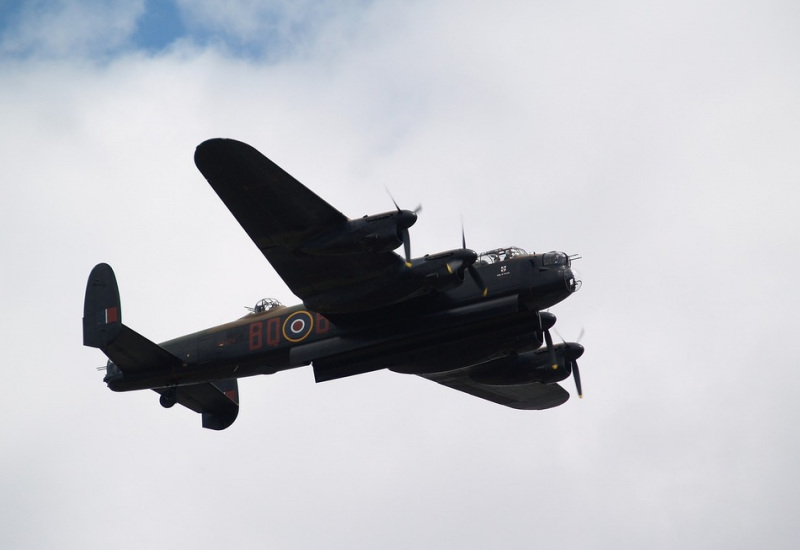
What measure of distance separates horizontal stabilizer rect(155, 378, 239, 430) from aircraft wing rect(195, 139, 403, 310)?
20.3ft

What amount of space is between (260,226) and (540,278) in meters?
7.07

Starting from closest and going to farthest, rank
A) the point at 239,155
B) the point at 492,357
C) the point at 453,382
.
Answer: the point at 239,155, the point at 492,357, the point at 453,382

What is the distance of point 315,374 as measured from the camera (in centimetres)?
2869

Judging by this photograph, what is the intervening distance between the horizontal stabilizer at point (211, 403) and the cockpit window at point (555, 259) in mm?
10392

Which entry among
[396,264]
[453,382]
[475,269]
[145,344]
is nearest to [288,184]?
[396,264]

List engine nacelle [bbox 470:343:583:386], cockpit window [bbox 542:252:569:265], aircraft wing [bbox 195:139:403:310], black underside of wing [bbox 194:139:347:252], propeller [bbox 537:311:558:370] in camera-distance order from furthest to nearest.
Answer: engine nacelle [bbox 470:343:583:386] → propeller [bbox 537:311:558:370] → cockpit window [bbox 542:252:569:265] → aircraft wing [bbox 195:139:403:310] → black underside of wing [bbox 194:139:347:252]

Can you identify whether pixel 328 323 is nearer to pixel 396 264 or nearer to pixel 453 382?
pixel 396 264

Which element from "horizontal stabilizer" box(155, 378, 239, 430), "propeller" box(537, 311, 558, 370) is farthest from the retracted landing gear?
"propeller" box(537, 311, 558, 370)

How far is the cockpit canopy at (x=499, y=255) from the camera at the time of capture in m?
27.9

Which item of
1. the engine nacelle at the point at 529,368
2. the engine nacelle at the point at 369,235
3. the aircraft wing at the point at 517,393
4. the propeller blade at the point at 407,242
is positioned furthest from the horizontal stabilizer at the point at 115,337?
the engine nacelle at the point at 529,368

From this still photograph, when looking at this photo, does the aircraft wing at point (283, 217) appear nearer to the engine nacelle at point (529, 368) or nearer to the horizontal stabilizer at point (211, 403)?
the horizontal stabilizer at point (211, 403)

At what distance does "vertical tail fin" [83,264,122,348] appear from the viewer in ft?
96.5

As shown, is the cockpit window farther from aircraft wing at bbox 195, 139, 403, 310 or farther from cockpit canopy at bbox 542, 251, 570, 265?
aircraft wing at bbox 195, 139, 403, 310

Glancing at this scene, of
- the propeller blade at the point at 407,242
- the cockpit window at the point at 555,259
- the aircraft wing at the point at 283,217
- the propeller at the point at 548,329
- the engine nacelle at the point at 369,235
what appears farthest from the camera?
the propeller at the point at 548,329
